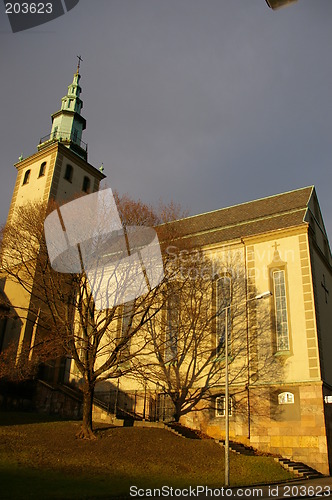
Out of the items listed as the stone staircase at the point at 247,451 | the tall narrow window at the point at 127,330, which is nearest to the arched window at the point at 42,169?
the tall narrow window at the point at 127,330

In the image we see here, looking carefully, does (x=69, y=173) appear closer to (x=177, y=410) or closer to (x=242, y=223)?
(x=242, y=223)

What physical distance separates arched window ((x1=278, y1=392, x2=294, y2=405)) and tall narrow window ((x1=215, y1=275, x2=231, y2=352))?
426 cm

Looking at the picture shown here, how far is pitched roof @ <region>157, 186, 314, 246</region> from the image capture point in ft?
86.1

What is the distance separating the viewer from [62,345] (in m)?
20.0

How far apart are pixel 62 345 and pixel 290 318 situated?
38.9ft

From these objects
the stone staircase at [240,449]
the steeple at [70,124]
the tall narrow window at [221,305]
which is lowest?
the stone staircase at [240,449]

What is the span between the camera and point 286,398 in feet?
71.2

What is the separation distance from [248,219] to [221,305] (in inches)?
247

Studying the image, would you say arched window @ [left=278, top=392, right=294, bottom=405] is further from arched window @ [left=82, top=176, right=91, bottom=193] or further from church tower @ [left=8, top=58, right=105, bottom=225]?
arched window @ [left=82, top=176, right=91, bottom=193]

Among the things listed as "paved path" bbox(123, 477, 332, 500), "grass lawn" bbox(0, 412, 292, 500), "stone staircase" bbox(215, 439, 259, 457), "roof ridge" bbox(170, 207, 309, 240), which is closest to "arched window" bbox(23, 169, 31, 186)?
"roof ridge" bbox(170, 207, 309, 240)

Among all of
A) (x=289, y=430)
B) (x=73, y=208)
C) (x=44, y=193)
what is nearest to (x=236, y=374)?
(x=289, y=430)

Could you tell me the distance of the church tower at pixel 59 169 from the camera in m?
36.0

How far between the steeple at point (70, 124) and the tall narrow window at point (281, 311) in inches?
907

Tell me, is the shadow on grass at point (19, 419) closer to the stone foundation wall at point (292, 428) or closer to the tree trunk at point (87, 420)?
the tree trunk at point (87, 420)
